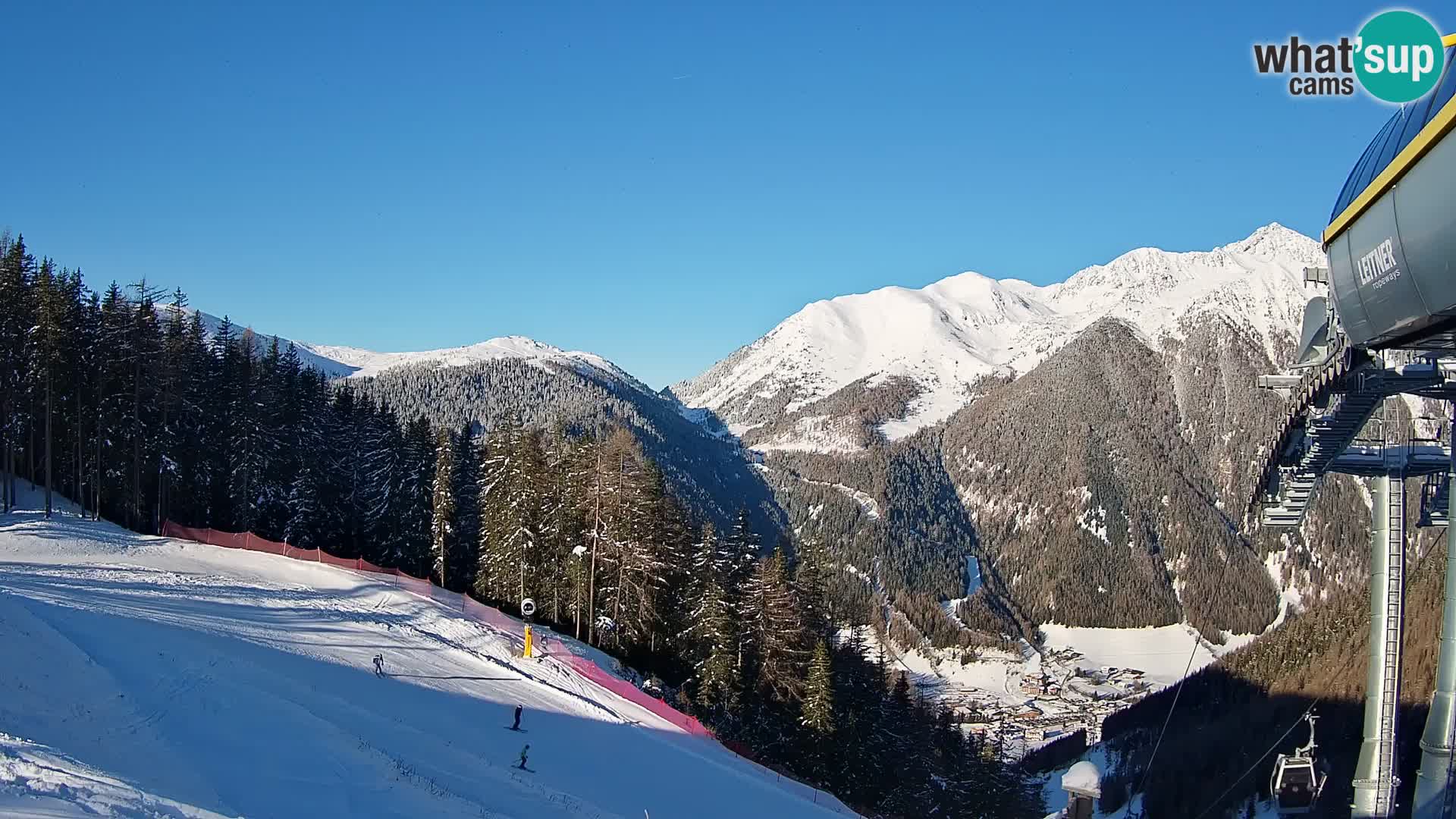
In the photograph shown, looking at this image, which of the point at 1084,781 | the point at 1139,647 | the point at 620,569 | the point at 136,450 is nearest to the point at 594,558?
the point at 620,569

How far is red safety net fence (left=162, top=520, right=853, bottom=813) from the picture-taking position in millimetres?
28297

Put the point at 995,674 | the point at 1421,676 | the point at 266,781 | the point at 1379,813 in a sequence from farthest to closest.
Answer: the point at 995,674, the point at 1421,676, the point at 1379,813, the point at 266,781

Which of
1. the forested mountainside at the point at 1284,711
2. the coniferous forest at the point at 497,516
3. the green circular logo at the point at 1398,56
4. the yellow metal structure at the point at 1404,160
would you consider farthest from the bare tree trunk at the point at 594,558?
the green circular logo at the point at 1398,56

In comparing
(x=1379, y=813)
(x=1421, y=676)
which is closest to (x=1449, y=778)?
(x=1379, y=813)

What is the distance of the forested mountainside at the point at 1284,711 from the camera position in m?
38.5

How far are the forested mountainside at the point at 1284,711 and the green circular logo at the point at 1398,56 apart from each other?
30.2 metres

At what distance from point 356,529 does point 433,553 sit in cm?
671

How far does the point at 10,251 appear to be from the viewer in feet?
140

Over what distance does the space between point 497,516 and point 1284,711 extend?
43.3 meters

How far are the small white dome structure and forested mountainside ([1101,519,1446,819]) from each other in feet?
91.1

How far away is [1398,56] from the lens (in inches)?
332

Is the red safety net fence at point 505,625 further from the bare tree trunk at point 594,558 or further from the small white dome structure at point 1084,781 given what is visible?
the small white dome structure at point 1084,781

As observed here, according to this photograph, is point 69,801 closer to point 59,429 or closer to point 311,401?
point 59,429

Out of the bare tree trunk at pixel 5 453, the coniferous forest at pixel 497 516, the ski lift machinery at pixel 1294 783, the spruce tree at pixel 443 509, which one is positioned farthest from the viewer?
the spruce tree at pixel 443 509
